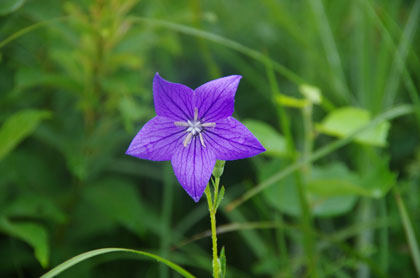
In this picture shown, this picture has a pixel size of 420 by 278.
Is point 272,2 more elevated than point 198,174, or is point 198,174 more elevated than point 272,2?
point 272,2

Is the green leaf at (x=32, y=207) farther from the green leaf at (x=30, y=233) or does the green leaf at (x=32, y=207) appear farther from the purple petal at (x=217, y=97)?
the purple petal at (x=217, y=97)

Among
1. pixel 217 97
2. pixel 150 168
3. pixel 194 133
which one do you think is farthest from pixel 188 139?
pixel 150 168

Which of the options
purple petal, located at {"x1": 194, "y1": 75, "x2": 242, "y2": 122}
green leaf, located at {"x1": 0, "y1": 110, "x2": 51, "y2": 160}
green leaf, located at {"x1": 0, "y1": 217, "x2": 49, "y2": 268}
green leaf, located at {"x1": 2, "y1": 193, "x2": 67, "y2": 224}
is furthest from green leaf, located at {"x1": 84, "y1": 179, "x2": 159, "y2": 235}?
purple petal, located at {"x1": 194, "y1": 75, "x2": 242, "y2": 122}

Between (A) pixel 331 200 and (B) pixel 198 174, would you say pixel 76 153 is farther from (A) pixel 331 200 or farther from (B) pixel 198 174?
(A) pixel 331 200

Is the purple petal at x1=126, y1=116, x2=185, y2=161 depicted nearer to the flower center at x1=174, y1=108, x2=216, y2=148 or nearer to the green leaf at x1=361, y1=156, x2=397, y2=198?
the flower center at x1=174, y1=108, x2=216, y2=148

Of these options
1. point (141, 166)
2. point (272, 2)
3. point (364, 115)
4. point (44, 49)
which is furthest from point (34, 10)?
point (364, 115)

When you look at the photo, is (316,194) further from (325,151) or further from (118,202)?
(118,202)
